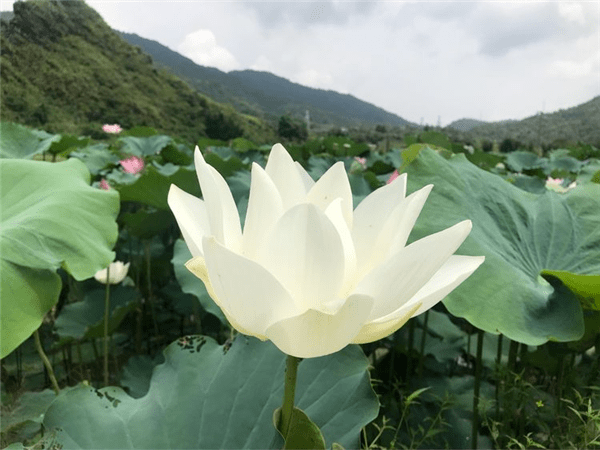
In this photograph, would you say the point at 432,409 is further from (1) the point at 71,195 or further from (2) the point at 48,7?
(2) the point at 48,7

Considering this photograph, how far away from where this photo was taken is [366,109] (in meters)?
136

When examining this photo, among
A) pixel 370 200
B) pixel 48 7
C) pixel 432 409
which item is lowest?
pixel 432 409

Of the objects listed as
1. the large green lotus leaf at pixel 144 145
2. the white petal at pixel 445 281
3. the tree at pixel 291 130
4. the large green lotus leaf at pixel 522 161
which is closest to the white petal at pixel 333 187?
the white petal at pixel 445 281

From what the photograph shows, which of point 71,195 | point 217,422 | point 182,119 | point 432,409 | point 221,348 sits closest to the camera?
point 217,422

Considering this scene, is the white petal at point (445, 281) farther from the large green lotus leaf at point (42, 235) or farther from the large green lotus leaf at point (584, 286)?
the large green lotus leaf at point (42, 235)

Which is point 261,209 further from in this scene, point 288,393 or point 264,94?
point 264,94

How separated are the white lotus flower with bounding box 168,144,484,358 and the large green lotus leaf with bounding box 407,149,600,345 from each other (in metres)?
0.34

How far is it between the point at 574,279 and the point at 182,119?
3193cm

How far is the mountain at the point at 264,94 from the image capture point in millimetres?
69500

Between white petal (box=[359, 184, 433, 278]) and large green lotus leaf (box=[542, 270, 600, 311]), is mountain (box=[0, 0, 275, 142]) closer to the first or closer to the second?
large green lotus leaf (box=[542, 270, 600, 311])

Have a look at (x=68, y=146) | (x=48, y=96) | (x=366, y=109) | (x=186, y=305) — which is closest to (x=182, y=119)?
(x=48, y=96)

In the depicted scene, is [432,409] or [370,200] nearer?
[370,200]

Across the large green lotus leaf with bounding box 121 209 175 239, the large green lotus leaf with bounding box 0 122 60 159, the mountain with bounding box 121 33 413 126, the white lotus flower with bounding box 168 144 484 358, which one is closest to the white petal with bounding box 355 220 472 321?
the white lotus flower with bounding box 168 144 484 358

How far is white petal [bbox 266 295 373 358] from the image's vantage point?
0.38 meters
